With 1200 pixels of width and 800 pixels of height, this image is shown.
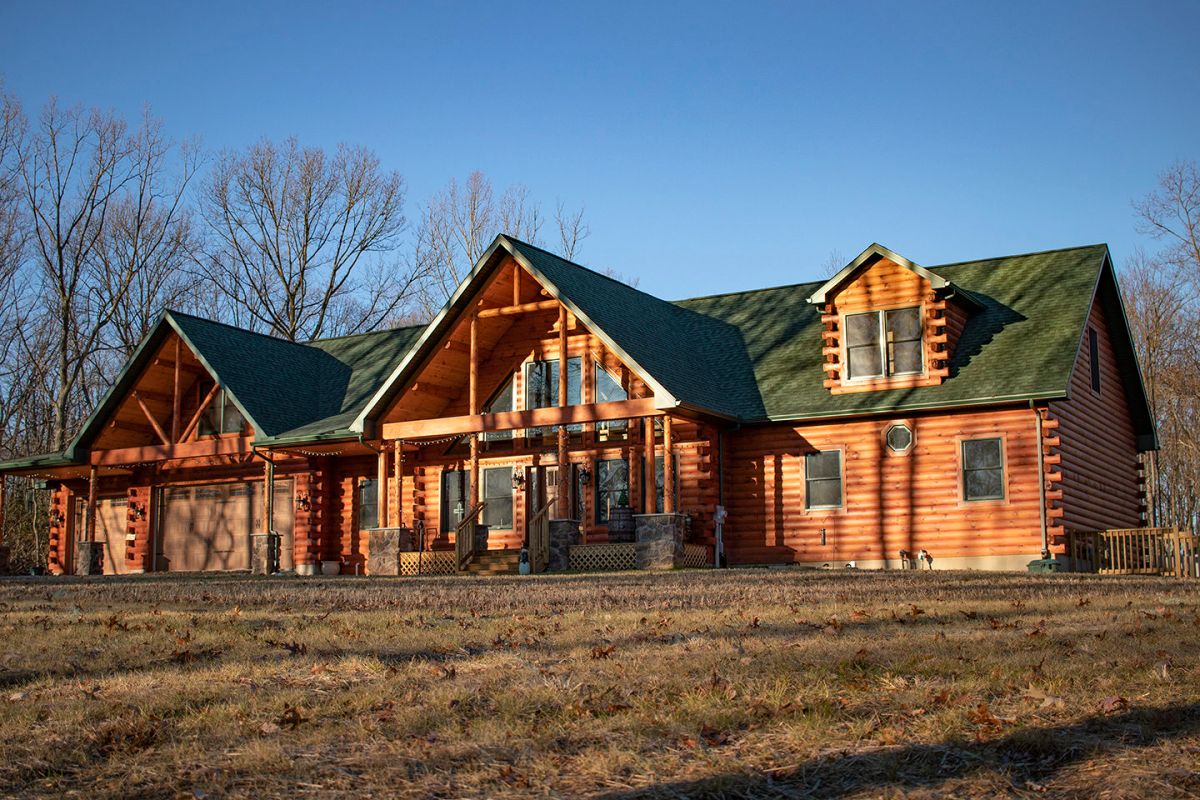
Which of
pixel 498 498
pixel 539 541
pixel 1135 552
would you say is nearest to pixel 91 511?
pixel 498 498

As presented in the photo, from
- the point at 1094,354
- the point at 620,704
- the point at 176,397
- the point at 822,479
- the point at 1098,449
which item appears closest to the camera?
the point at 620,704

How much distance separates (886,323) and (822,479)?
11.6 ft

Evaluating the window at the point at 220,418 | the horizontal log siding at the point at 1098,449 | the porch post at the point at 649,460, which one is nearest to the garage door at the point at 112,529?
the window at the point at 220,418

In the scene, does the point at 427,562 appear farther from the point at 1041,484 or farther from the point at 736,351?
the point at 1041,484

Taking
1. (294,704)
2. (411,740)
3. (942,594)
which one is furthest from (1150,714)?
(942,594)

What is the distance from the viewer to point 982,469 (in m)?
25.8

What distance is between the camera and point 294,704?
8492 mm

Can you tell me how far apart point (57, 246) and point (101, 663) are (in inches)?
1692

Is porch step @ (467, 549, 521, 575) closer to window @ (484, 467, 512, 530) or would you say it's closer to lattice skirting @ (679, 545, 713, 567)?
window @ (484, 467, 512, 530)

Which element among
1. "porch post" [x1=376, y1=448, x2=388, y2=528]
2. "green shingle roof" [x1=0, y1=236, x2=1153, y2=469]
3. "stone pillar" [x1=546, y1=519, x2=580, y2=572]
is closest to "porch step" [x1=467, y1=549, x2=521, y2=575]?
"stone pillar" [x1=546, y1=519, x2=580, y2=572]

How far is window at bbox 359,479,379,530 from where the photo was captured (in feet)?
106

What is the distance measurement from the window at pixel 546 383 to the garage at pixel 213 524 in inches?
292

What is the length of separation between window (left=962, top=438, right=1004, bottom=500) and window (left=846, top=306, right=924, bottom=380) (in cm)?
209

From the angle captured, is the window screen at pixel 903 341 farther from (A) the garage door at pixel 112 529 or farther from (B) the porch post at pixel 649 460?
(A) the garage door at pixel 112 529
